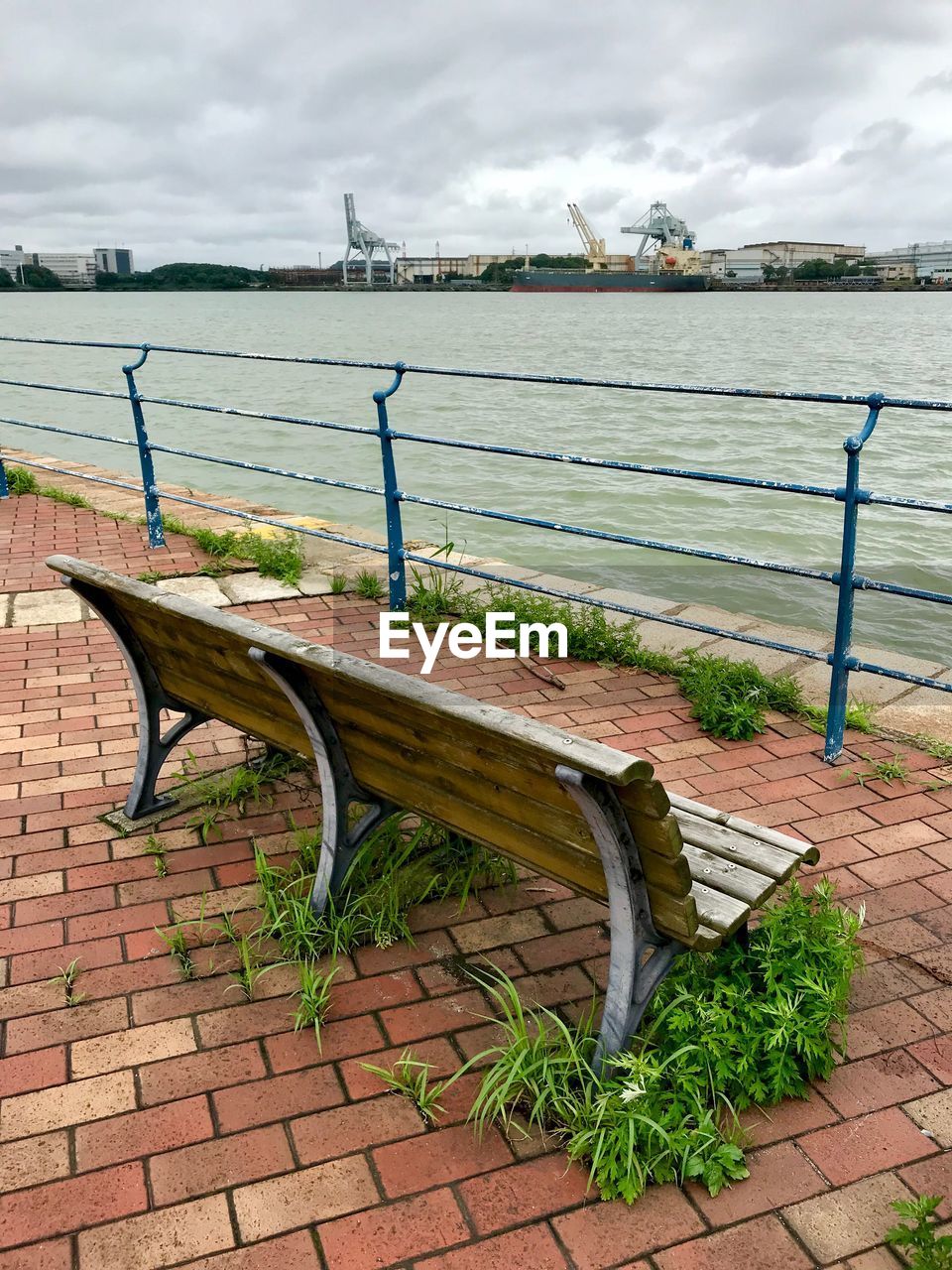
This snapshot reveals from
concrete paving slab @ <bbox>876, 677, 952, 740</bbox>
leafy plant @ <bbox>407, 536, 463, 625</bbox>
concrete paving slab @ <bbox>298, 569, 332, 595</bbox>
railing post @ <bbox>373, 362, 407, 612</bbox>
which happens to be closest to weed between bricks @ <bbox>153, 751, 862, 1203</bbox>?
concrete paving slab @ <bbox>876, 677, 952, 740</bbox>

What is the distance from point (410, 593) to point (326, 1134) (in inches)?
146

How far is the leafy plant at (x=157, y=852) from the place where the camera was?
3137 millimetres

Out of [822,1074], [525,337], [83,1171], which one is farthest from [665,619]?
[525,337]

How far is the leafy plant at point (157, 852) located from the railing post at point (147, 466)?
3600mm

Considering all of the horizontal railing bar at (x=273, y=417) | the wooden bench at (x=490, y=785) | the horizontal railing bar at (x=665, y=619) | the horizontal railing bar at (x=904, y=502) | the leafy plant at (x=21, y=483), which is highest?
the horizontal railing bar at (x=273, y=417)

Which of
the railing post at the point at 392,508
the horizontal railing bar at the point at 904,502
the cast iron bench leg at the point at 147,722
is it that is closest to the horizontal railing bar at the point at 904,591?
the horizontal railing bar at the point at 904,502

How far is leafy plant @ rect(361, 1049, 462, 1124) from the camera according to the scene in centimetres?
222

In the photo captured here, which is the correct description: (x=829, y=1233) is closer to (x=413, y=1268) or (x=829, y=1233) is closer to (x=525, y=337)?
(x=413, y=1268)

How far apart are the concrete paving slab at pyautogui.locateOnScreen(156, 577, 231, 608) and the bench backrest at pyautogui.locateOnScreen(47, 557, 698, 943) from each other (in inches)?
106

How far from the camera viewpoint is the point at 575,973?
2662mm

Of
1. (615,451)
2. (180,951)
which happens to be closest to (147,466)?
(180,951)

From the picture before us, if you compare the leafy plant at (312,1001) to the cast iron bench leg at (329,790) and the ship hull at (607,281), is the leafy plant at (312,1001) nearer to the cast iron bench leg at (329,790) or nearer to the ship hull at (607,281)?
the cast iron bench leg at (329,790)

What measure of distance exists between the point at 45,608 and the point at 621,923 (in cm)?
443

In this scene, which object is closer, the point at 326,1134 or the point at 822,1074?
the point at 326,1134
